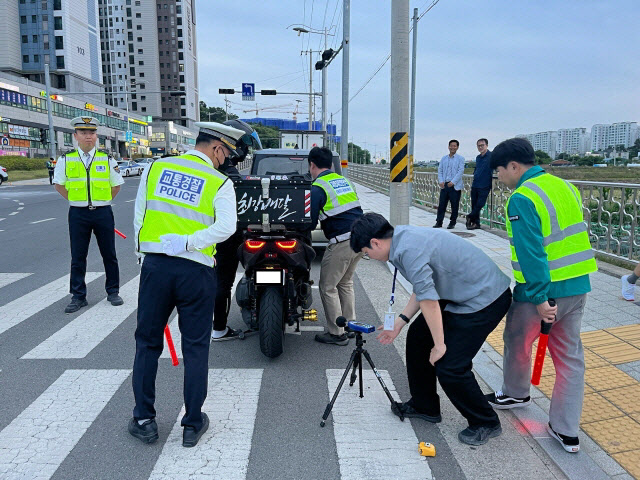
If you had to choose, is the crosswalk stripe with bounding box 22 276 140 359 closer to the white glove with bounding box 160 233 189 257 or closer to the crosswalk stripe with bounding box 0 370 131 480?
the crosswalk stripe with bounding box 0 370 131 480

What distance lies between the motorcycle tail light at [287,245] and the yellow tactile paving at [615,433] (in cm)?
261

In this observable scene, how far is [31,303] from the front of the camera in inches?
251

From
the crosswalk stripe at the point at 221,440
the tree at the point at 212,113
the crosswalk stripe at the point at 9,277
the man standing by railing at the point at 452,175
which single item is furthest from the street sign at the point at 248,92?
the tree at the point at 212,113

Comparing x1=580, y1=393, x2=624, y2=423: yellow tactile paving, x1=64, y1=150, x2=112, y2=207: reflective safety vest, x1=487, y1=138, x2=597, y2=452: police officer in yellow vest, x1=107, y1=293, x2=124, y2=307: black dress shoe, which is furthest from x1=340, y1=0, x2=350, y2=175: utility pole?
x1=487, y1=138, x2=597, y2=452: police officer in yellow vest

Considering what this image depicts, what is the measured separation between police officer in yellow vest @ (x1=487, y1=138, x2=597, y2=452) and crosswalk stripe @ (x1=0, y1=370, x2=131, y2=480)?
2.89 m

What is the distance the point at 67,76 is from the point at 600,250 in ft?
280

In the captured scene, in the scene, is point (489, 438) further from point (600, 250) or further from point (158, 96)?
point (158, 96)

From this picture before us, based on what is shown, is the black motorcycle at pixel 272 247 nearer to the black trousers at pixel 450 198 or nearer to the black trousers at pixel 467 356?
the black trousers at pixel 467 356

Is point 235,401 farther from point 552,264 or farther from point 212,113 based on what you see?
point 212,113

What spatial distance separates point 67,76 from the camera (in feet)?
259

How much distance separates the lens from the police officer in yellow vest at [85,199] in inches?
242

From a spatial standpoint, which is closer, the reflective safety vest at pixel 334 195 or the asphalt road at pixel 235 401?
the asphalt road at pixel 235 401

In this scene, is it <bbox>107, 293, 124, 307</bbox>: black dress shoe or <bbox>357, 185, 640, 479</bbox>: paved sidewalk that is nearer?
<bbox>357, 185, 640, 479</bbox>: paved sidewalk

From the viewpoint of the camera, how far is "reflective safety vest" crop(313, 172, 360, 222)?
16.0 feet
